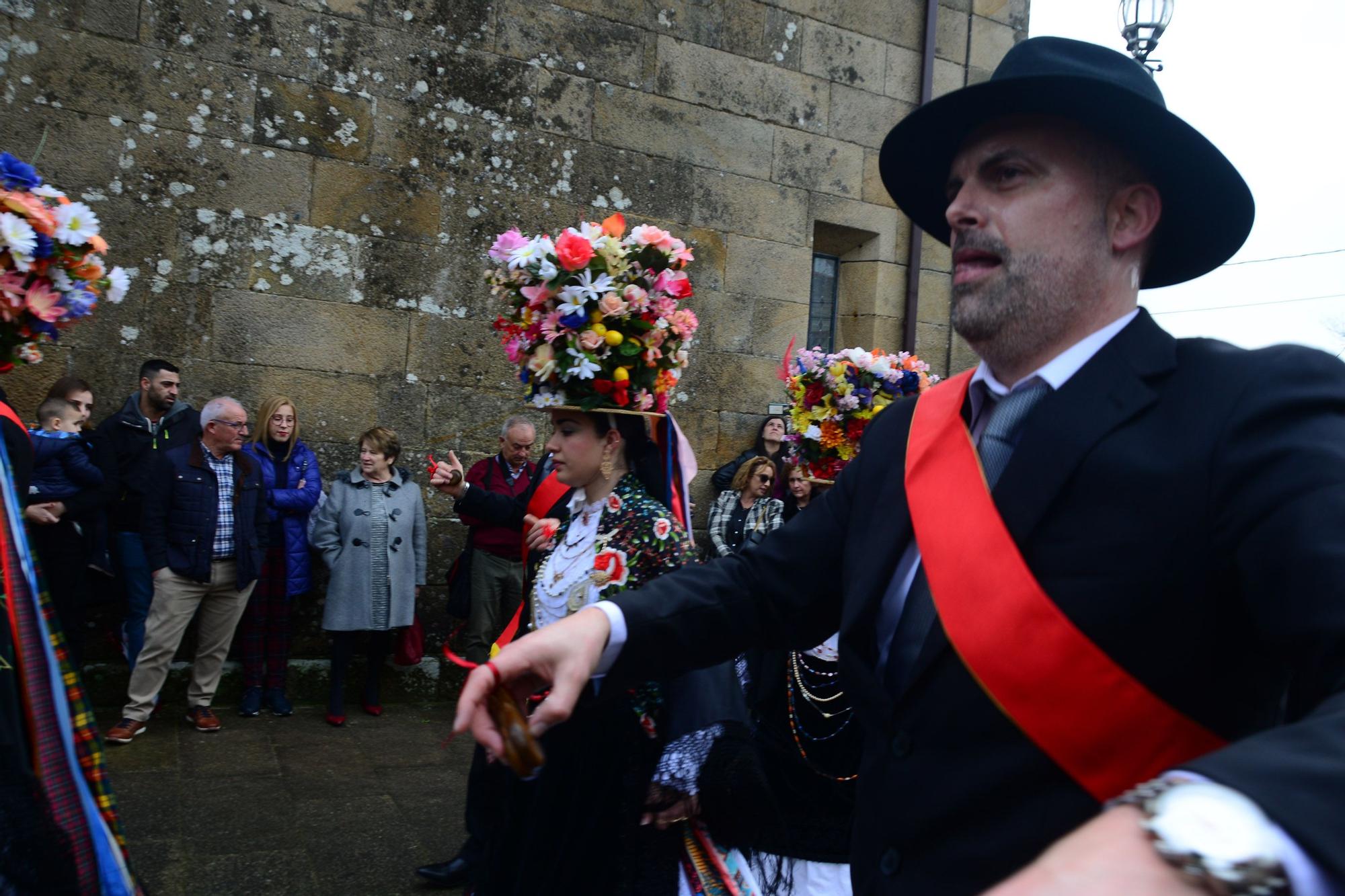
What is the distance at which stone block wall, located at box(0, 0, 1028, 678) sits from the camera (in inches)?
243

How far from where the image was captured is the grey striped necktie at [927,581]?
1555 millimetres

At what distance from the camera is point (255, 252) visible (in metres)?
6.50

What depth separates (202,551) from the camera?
6.00m

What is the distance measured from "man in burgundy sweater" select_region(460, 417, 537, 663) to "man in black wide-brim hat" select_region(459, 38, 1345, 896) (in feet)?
16.9

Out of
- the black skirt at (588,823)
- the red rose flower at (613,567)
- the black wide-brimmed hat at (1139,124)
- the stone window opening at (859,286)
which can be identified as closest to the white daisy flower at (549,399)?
the red rose flower at (613,567)

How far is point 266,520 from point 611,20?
162 inches

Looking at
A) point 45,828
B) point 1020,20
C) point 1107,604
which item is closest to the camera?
point 1107,604

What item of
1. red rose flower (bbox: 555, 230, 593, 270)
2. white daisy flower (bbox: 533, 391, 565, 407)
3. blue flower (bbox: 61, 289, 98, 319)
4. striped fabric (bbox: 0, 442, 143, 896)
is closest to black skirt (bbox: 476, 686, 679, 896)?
striped fabric (bbox: 0, 442, 143, 896)

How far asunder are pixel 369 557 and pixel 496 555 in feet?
2.72

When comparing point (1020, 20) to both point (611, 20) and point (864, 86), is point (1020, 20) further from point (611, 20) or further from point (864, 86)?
point (611, 20)

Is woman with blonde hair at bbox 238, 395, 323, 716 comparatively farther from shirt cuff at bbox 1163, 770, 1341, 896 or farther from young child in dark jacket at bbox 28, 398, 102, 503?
shirt cuff at bbox 1163, 770, 1341, 896

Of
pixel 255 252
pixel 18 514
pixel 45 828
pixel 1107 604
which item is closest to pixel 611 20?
pixel 255 252

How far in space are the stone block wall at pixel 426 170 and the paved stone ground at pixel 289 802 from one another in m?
1.52

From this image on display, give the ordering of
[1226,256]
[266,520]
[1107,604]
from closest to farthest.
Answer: [1107,604] < [1226,256] < [266,520]
